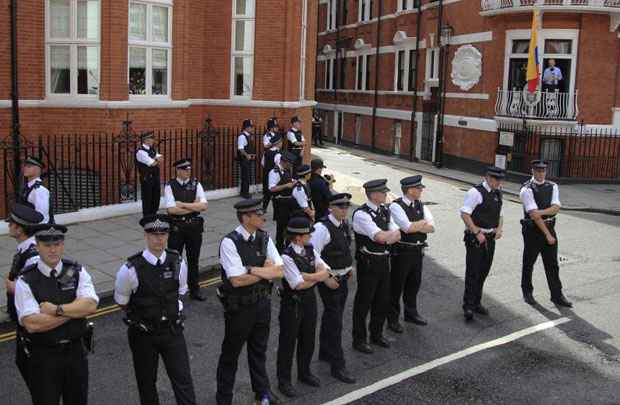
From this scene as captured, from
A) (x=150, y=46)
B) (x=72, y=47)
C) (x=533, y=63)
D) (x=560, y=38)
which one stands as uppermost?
(x=560, y=38)

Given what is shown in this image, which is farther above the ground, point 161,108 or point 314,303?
point 161,108

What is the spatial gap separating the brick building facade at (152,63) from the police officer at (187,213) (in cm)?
693

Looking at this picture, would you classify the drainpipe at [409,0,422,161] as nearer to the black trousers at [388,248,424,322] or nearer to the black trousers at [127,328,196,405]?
the black trousers at [388,248,424,322]

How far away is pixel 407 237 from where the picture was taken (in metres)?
9.00

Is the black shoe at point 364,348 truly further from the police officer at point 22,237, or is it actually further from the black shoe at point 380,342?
the police officer at point 22,237

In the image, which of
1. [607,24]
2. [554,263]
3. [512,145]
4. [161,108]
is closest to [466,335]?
[554,263]

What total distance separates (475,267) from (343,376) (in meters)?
3.06

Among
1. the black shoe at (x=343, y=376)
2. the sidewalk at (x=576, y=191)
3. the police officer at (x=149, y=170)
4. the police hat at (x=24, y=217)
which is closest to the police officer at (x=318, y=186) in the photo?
the police officer at (x=149, y=170)

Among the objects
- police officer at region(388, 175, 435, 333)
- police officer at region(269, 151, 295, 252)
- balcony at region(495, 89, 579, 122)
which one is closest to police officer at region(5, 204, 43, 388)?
police officer at region(388, 175, 435, 333)

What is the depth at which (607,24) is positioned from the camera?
23812mm

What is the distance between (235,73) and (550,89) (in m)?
11.2

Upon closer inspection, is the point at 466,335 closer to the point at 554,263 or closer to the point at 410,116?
the point at 554,263

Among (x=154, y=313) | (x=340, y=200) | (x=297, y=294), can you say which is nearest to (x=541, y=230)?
(x=340, y=200)

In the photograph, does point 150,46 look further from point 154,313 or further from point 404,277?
point 154,313
